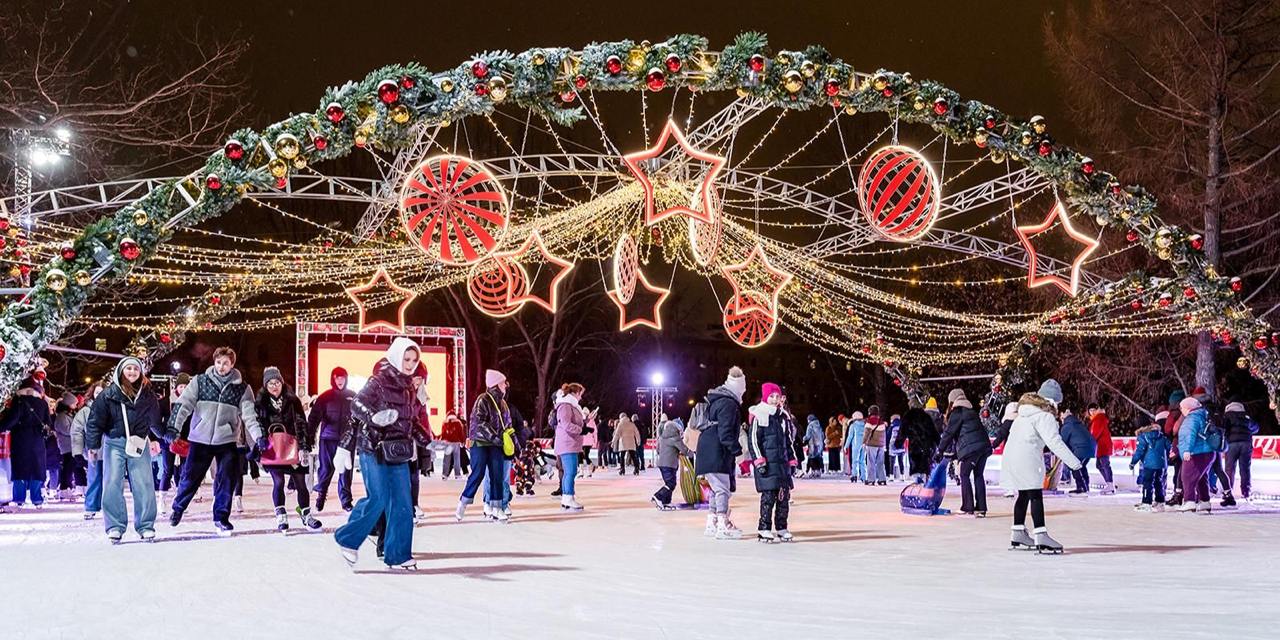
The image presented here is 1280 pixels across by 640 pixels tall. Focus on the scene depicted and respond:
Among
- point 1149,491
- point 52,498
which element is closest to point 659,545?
point 1149,491

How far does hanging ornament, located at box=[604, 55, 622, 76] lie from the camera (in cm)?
1266

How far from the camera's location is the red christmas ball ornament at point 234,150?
1191 centimetres

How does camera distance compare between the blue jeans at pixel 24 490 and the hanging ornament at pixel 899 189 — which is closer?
the hanging ornament at pixel 899 189

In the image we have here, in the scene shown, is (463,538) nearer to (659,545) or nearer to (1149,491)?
(659,545)

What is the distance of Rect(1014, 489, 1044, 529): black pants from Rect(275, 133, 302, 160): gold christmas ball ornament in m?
7.60

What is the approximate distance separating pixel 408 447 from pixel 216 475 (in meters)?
3.93

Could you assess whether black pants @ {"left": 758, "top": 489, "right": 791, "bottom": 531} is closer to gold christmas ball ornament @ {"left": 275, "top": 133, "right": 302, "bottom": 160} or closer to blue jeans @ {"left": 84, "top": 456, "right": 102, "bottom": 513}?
gold christmas ball ornament @ {"left": 275, "top": 133, "right": 302, "bottom": 160}

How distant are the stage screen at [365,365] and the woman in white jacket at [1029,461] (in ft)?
59.3

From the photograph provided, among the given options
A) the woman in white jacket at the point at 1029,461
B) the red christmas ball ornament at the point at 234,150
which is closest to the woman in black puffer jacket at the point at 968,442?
the woman in white jacket at the point at 1029,461

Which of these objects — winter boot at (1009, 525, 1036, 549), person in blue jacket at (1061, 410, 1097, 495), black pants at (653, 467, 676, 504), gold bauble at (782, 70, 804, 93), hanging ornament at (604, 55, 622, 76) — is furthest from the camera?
person in blue jacket at (1061, 410, 1097, 495)

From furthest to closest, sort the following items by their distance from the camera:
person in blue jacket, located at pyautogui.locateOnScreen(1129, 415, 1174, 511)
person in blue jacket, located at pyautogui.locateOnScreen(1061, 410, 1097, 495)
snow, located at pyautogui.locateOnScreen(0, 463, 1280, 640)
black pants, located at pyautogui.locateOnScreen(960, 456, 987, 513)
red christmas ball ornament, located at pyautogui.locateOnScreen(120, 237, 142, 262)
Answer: person in blue jacket, located at pyautogui.locateOnScreen(1061, 410, 1097, 495)
person in blue jacket, located at pyautogui.locateOnScreen(1129, 415, 1174, 511)
black pants, located at pyautogui.locateOnScreen(960, 456, 987, 513)
red christmas ball ornament, located at pyautogui.locateOnScreen(120, 237, 142, 262)
snow, located at pyautogui.locateOnScreen(0, 463, 1280, 640)

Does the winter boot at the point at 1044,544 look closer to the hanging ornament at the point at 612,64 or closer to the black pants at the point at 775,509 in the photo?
the black pants at the point at 775,509

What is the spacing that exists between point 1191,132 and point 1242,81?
52.3 inches

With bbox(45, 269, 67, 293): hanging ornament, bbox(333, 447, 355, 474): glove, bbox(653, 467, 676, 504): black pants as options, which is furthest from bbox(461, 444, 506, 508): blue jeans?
bbox(45, 269, 67, 293): hanging ornament
